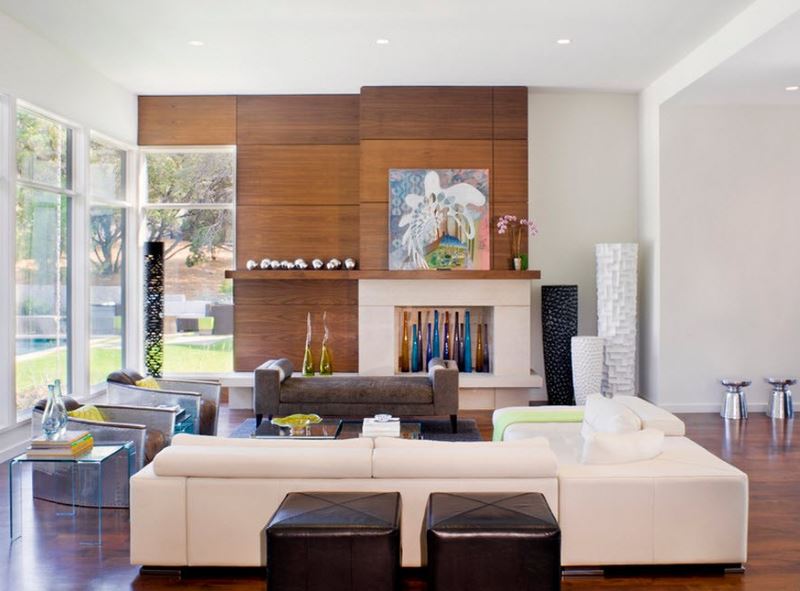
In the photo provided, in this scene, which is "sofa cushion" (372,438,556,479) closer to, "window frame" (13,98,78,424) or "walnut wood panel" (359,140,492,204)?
"window frame" (13,98,78,424)

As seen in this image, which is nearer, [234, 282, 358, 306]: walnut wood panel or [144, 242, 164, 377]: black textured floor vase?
[144, 242, 164, 377]: black textured floor vase

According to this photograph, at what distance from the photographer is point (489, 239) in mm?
7738

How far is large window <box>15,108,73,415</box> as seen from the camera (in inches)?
237

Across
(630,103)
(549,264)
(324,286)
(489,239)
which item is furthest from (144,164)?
(630,103)

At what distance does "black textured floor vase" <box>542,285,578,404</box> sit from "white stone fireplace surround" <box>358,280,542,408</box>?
24 cm

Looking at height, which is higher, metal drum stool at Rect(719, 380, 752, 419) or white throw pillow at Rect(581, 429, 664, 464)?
white throw pillow at Rect(581, 429, 664, 464)

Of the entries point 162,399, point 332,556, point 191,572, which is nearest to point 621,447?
point 332,556

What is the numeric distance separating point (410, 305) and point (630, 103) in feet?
10.8

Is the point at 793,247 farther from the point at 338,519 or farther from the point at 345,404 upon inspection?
the point at 338,519

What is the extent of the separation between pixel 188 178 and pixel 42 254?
7.38ft

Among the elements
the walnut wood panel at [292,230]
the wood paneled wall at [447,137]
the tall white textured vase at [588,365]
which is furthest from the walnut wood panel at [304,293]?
the tall white textured vase at [588,365]

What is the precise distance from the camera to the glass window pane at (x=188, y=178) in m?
8.26

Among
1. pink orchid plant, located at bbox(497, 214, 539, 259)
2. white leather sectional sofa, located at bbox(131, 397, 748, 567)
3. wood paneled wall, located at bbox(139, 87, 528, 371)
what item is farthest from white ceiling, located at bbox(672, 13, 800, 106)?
wood paneled wall, located at bbox(139, 87, 528, 371)

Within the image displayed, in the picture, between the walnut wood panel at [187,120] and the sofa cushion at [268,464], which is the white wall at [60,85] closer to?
the walnut wood panel at [187,120]
